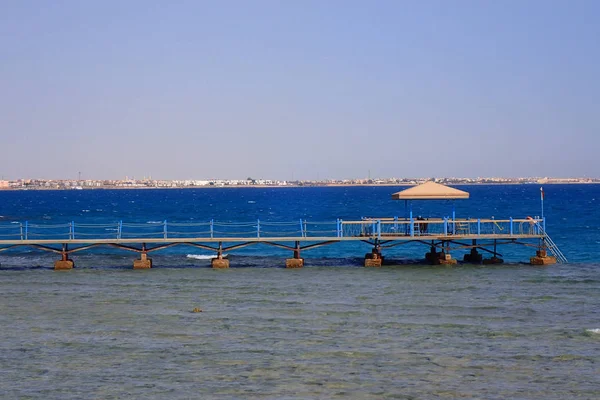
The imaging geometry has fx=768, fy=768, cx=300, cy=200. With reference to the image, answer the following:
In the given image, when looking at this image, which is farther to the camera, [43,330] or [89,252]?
[89,252]

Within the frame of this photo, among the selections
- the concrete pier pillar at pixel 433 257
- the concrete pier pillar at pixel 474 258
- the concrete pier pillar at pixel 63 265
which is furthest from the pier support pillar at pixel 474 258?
the concrete pier pillar at pixel 63 265

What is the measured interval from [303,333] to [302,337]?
47cm

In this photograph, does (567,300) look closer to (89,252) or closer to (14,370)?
(14,370)

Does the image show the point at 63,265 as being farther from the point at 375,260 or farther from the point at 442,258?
the point at 442,258

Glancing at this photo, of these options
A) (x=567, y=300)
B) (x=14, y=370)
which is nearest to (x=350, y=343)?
(x=14, y=370)

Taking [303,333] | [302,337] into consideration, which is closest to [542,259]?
[303,333]

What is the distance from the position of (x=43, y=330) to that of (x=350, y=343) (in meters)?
8.05

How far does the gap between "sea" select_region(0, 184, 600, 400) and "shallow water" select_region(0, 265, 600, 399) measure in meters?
0.05

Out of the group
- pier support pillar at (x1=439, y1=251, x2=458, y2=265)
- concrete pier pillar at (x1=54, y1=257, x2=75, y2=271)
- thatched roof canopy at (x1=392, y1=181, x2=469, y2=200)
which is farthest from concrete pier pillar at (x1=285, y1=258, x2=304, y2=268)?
concrete pier pillar at (x1=54, y1=257, x2=75, y2=271)

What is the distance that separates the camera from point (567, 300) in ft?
80.5

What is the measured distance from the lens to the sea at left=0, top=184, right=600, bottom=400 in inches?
592

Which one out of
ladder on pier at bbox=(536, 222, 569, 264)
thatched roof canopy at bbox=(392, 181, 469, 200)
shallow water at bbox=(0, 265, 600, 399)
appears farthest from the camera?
ladder on pier at bbox=(536, 222, 569, 264)

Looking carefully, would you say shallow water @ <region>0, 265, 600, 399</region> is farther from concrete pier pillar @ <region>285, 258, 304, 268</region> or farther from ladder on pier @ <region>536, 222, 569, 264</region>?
ladder on pier @ <region>536, 222, 569, 264</region>

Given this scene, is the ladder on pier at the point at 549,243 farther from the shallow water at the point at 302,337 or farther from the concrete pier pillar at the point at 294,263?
the concrete pier pillar at the point at 294,263
